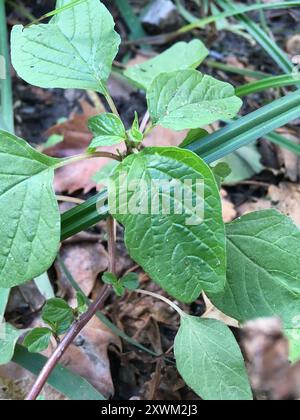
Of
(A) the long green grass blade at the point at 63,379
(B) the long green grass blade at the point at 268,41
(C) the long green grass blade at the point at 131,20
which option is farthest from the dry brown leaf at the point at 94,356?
(C) the long green grass blade at the point at 131,20

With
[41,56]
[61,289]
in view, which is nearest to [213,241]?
[41,56]

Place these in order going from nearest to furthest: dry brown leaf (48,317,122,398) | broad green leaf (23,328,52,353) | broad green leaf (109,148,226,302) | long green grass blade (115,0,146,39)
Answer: broad green leaf (109,148,226,302) < broad green leaf (23,328,52,353) < dry brown leaf (48,317,122,398) < long green grass blade (115,0,146,39)

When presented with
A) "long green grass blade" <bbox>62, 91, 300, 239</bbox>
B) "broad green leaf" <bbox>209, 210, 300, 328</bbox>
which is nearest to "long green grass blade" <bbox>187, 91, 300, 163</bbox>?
"long green grass blade" <bbox>62, 91, 300, 239</bbox>

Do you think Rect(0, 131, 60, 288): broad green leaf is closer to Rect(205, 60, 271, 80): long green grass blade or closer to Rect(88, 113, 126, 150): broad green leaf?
Rect(88, 113, 126, 150): broad green leaf

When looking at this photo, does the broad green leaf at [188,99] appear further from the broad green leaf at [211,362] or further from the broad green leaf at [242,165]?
the broad green leaf at [242,165]

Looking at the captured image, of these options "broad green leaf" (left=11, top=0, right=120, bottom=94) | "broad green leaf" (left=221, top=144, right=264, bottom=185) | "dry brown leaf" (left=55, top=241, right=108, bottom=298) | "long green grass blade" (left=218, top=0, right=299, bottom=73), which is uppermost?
"broad green leaf" (left=11, top=0, right=120, bottom=94)

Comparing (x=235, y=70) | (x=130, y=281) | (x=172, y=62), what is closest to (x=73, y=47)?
(x=172, y=62)

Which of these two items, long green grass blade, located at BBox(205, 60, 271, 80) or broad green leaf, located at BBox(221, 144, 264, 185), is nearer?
broad green leaf, located at BBox(221, 144, 264, 185)

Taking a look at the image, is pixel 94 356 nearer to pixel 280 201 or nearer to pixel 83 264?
pixel 83 264
